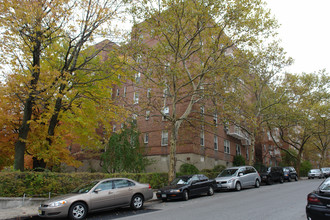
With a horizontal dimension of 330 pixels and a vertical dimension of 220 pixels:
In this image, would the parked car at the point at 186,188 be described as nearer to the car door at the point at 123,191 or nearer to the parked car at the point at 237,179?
the parked car at the point at 237,179

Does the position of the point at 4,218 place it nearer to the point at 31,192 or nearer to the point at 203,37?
the point at 31,192

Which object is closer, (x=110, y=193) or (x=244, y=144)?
(x=110, y=193)

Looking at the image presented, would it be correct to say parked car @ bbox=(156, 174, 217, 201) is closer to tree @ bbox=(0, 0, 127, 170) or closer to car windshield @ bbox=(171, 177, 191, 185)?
car windshield @ bbox=(171, 177, 191, 185)

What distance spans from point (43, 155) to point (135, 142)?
10245mm

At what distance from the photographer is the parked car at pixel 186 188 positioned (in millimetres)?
13242

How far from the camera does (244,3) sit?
1543cm

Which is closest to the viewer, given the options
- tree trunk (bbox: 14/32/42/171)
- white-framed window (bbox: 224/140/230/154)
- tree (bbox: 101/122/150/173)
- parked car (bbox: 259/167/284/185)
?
tree trunk (bbox: 14/32/42/171)

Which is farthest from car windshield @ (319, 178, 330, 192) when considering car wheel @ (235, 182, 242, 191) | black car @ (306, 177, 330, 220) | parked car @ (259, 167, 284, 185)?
parked car @ (259, 167, 284, 185)

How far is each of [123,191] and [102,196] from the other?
1.05 meters

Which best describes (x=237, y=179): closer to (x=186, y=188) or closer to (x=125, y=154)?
(x=186, y=188)

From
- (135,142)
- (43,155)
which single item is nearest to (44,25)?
(43,155)

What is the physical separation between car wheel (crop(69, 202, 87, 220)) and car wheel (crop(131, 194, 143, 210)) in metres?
2.28

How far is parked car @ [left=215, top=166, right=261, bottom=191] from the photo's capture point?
1692 centimetres

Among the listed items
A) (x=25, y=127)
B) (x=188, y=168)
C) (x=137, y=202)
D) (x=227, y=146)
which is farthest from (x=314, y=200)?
(x=227, y=146)
